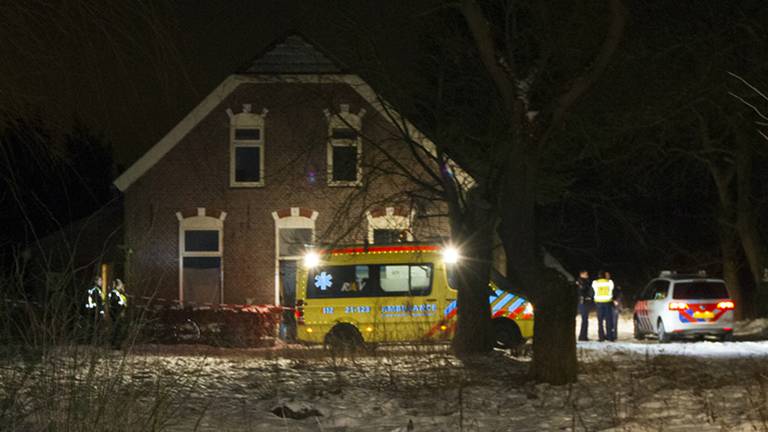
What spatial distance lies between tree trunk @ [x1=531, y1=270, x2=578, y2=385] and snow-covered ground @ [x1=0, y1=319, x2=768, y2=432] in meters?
0.24

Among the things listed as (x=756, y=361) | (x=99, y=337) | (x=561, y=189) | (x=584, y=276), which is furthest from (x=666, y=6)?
(x=99, y=337)

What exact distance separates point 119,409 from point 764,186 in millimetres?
30292

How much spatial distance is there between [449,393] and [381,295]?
9.73 m

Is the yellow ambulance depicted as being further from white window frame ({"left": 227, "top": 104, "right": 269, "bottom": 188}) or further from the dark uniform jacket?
white window frame ({"left": 227, "top": 104, "right": 269, "bottom": 188})

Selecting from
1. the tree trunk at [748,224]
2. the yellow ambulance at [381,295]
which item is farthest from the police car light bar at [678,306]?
the tree trunk at [748,224]

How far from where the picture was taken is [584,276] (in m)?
27.6

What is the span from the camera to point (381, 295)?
75.4 ft

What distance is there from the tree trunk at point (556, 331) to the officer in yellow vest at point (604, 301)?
11930 mm

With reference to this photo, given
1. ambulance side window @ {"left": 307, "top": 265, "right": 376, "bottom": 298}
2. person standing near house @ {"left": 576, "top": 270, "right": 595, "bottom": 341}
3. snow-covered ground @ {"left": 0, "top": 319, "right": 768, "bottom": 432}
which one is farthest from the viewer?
person standing near house @ {"left": 576, "top": 270, "right": 595, "bottom": 341}

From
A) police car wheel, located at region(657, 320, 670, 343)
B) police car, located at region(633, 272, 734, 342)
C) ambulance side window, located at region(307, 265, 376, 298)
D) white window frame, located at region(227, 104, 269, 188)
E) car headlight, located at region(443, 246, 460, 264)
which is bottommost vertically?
police car wheel, located at region(657, 320, 670, 343)

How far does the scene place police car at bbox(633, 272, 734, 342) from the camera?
82.8 ft

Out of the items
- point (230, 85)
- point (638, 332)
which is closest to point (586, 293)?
point (638, 332)

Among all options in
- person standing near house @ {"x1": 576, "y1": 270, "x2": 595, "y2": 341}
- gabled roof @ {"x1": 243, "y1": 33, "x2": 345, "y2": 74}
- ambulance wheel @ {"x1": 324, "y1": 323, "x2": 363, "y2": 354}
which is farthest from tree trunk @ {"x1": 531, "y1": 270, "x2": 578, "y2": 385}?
gabled roof @ {"x1": 243, "y1": 33, "x2": 345, "y2": 74}

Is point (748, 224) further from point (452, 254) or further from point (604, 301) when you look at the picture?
point (452, 254)
